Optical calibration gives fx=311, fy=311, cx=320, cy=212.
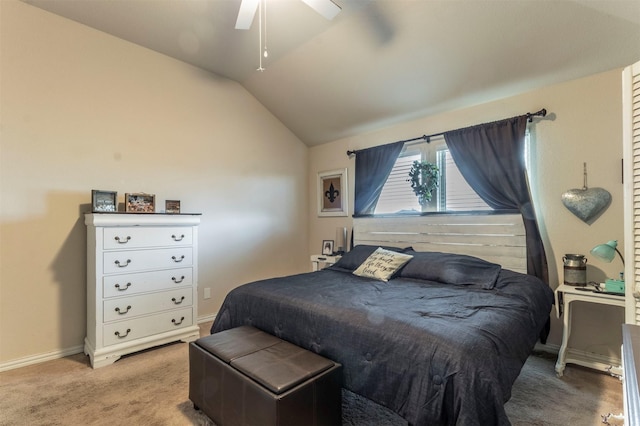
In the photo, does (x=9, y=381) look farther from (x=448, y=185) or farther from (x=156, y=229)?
(x=448, y=185)

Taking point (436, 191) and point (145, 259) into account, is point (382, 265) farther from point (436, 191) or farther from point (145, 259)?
point (145, 259)

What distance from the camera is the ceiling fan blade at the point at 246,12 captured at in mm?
1939

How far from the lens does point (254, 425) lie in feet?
4.72

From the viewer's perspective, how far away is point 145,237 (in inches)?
109

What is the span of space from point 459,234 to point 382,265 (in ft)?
3.06

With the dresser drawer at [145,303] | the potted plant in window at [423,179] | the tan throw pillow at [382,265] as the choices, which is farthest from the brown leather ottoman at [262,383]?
the potted plant in window at [423,179]

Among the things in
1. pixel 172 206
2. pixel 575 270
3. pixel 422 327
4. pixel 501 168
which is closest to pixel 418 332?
pixel 422 327

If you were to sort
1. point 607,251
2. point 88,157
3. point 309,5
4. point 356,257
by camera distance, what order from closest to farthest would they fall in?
point 309,5 → point 607,251 → point 88,157 → point 356,257

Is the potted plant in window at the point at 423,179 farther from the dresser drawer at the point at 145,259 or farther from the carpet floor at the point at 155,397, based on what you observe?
the dresser drawer at the point at 145,259

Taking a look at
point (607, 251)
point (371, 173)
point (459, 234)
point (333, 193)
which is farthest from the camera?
point (333, 193)

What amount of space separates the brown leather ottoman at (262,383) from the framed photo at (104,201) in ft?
5.36

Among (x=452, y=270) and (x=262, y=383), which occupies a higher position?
(x=452, y=270)

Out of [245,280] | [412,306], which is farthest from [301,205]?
[412,306]

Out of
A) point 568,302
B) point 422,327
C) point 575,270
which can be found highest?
point 575,270
